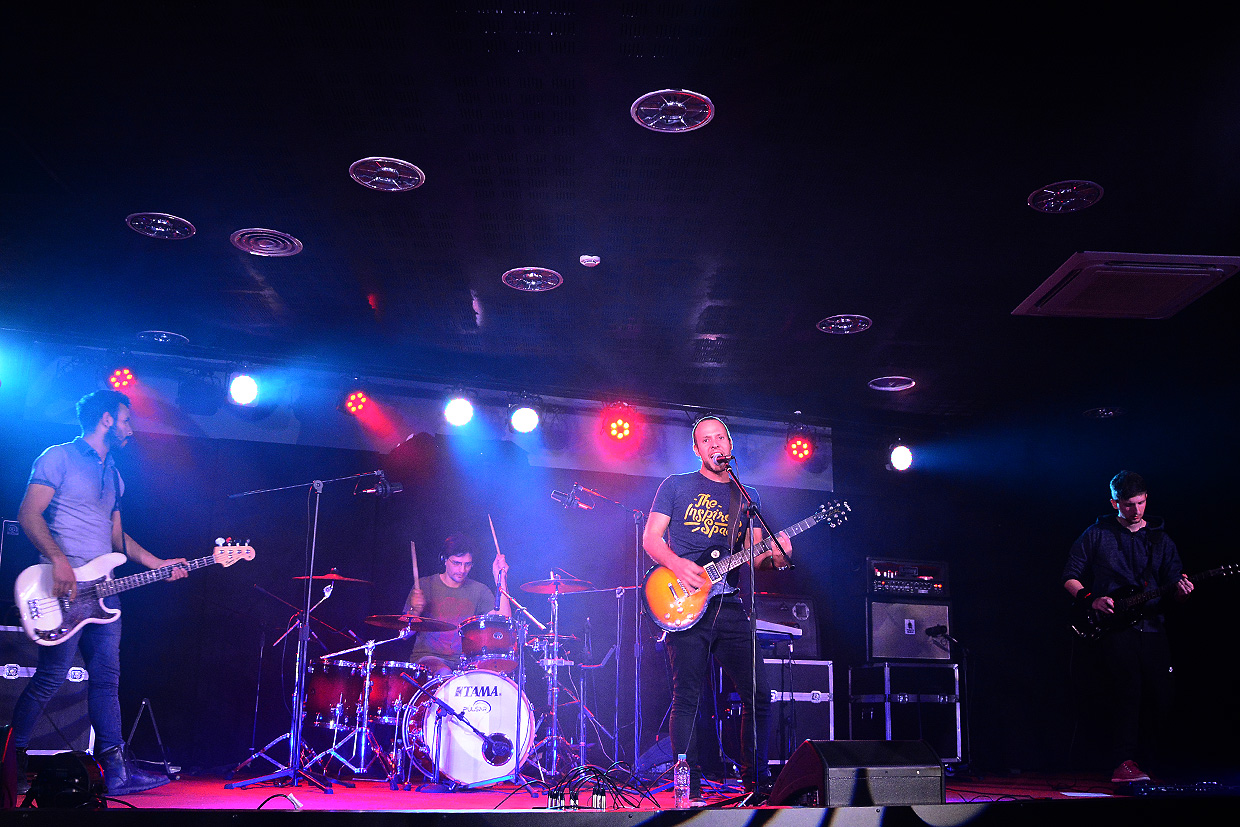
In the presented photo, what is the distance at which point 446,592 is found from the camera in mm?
7074

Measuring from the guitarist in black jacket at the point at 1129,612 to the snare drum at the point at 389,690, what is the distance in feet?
14.5

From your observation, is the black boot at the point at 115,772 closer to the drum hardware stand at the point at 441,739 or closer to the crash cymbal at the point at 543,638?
the drum hardware stand at the point at 441,739

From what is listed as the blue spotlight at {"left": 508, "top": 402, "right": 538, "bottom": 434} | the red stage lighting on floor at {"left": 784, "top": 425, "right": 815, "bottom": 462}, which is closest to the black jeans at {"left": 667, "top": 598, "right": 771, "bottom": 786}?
the blue spotlight at {"left": 508, "top": 402, "right": 538, "bottom": 434}

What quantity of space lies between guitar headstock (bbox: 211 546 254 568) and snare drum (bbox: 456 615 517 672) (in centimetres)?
149

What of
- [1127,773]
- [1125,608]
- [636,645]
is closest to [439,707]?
[636,645]

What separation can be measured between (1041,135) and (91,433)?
212 inches

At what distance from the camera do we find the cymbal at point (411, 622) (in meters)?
5.55

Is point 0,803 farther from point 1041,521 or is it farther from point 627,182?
point 1041,521

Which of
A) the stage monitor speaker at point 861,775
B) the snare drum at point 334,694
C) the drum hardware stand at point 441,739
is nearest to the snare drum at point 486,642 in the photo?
the drum hardware stand at point 441,739

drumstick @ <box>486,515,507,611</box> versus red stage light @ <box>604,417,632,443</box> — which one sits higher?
red stage light @ <box>604,417,632,443</box>

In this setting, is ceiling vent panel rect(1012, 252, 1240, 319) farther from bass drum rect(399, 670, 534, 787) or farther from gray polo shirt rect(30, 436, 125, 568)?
gray polo shirt rect(30, 436, 125, 568)

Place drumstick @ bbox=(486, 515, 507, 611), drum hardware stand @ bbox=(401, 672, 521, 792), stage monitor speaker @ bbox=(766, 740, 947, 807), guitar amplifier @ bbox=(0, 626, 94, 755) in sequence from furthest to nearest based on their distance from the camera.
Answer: drumstick @ bbox=(486, 515, 507, 611) < guitar amplifier @ bbox=(0, 626, 94, 755) < drum hardware stand @ bbox=(401, 672, 521, 792) < stage monitor speaker @ bbox=(766, 740, 947, 807)

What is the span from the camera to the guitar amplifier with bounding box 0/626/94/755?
5.79 m

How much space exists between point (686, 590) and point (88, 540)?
3461 millimetres
